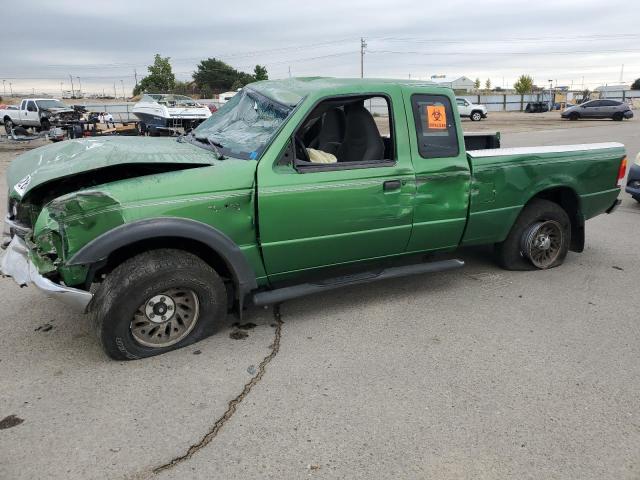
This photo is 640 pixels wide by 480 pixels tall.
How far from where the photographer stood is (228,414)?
2850 millimetres

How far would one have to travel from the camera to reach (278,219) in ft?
11.6

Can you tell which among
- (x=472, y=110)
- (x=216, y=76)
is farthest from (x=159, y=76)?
(x=472, y=110)

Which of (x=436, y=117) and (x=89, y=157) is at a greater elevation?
(x=436, y=117)

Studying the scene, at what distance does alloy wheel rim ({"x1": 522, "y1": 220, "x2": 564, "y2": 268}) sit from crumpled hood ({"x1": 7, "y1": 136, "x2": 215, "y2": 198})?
311 cm

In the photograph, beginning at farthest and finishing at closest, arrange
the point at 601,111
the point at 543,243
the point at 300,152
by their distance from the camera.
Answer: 1. the point at 601,111
2. the point at 543,243
3. the point at 300,152

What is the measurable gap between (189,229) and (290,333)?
112 centimetres

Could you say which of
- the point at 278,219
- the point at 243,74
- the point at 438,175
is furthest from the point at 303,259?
the point at 243,74

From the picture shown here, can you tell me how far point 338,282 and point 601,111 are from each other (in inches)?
1471

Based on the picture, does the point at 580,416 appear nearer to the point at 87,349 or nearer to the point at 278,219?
the point at 278,219

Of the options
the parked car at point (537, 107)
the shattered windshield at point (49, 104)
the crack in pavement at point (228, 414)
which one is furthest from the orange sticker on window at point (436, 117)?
the parked car at point (537, 107)

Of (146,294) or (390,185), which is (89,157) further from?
(390,185)

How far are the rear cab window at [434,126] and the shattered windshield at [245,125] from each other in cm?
106

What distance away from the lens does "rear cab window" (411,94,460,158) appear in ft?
13.3

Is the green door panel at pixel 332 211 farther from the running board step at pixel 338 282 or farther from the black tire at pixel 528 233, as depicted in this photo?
the black tire at pixel 528 233
